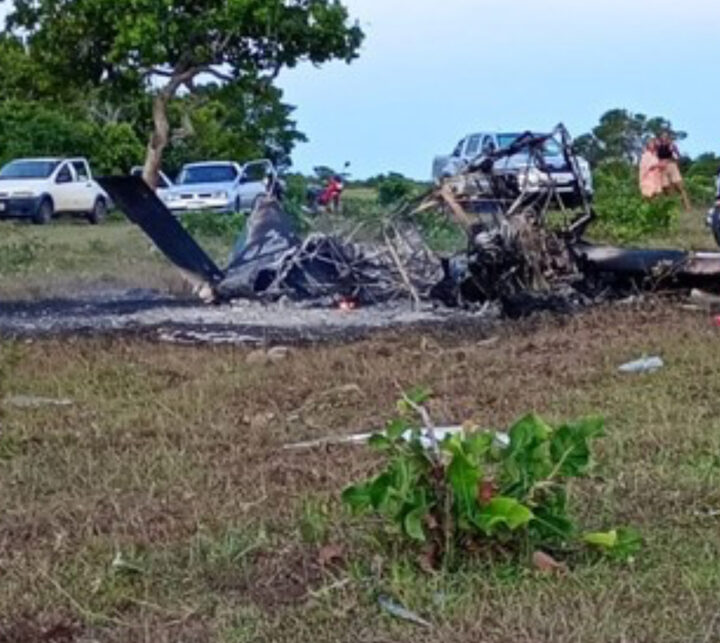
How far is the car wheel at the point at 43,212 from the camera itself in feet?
104

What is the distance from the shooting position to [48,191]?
105 ft

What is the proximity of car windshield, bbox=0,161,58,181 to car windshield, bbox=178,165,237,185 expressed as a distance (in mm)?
2599

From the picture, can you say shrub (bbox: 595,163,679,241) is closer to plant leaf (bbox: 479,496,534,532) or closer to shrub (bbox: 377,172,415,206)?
shrub (bbox: 377,172,415,206)

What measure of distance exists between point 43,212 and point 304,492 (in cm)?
2682

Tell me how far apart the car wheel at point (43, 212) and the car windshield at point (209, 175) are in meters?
2.82

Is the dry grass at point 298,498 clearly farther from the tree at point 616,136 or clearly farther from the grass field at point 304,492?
the tree at point 616,136

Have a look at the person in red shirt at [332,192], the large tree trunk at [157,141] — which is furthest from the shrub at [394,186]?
the large tree trunk at [157,141]

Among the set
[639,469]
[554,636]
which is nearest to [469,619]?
[554,636]

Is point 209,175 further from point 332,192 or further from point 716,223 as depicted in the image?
point 716,223

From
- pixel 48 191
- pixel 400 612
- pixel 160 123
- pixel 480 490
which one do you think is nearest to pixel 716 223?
pixel 480 490

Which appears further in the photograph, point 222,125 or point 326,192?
point 222,125

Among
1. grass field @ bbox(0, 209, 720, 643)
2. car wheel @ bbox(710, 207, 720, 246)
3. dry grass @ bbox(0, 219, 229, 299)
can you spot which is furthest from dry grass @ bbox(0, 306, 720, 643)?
dry grass @ bbox(0, 219, 229, 299)

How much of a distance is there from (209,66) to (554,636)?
118ft

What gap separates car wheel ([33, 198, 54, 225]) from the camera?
31.8 m
